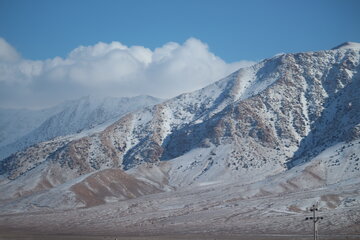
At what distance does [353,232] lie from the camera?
16575 cm

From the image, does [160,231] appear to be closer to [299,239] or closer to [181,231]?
[181,231]

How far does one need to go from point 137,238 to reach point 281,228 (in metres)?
48.5

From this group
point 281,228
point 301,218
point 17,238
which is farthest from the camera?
point 301,218

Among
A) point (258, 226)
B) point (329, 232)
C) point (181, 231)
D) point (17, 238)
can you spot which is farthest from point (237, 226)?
A: point (17, 238)

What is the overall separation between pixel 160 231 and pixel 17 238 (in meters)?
49.3

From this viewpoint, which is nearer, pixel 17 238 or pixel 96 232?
pixel 17 238

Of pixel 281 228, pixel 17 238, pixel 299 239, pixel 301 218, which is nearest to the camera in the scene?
pixel 299 239

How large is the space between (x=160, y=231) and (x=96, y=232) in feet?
72.8

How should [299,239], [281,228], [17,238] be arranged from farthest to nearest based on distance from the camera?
[281,228], [17,238], [299,239]

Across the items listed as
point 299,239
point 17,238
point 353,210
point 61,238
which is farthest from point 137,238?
point 353,210

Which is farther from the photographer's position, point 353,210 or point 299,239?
point 353,210

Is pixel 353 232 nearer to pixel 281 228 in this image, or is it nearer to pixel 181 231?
pixel 281 228

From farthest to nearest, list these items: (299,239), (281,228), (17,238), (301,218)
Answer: (301,218)
(281,228)
(17,238)
(299,239)

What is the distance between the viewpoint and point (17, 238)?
537 feet
